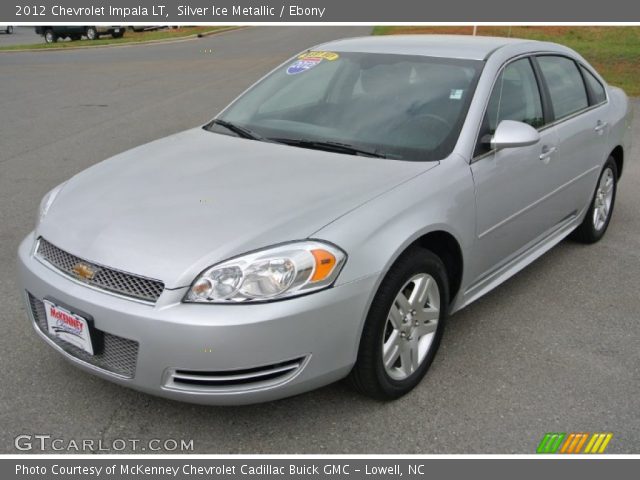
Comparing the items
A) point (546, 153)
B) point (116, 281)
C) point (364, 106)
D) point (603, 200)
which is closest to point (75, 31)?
point (603, 200)

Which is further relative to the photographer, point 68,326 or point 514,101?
point 514,101

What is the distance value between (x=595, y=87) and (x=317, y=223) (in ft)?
10.5

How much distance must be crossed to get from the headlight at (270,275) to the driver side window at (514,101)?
1.25m

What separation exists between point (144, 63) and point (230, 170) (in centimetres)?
1596

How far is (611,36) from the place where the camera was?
20922 millimetres

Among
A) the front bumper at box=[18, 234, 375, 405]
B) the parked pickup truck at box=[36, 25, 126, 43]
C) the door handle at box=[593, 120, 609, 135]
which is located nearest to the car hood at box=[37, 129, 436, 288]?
the front bumper at box=[18, 234, 375, 405]

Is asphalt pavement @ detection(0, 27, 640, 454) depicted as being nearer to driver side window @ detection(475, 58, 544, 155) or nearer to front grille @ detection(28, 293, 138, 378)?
front grille @ detection(28, 293, 138, 378)

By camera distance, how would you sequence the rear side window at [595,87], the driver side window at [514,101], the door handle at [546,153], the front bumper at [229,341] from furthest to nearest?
1. the rear side window at [595,87]
2. the door handle at [546,153]
3. the driver side window at [514,101]
4. the front bumper at [229,341]

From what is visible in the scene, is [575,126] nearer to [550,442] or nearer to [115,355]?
[550,442]

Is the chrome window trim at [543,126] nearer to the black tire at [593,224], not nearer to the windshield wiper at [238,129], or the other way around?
the black tire at [593,224]

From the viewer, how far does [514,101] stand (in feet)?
12.4

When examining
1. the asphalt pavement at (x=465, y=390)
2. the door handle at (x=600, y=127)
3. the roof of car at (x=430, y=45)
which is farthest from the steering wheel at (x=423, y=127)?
the door handle at (x=600, y=127)

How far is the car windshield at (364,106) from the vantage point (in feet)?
11.1

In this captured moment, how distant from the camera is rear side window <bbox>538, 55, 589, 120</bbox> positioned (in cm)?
420
